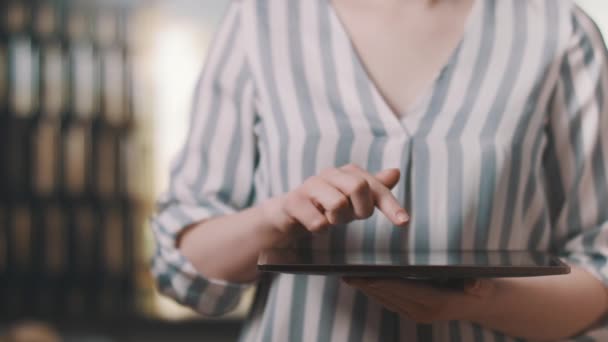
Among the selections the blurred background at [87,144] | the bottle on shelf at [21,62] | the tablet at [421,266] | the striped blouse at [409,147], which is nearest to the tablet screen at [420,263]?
the tablet at [421,266]

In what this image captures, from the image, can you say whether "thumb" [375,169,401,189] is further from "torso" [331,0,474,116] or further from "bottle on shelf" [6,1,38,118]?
"bottle on shelf" [6,1,38,118]

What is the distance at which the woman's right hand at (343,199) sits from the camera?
56 centimetres

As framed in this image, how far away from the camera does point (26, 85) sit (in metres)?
2.52

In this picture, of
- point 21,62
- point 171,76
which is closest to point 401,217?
point 171,76

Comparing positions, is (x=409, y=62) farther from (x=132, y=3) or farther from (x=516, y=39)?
(x=132, y=3)

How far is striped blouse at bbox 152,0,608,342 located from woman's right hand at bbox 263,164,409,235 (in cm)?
14

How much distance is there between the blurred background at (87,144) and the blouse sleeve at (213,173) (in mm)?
1731

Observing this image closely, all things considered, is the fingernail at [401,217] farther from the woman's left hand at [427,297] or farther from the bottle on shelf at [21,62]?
the bottle on shelf at [21,62]

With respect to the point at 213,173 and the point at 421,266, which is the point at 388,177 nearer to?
the point at 421,266

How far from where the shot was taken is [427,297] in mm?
588

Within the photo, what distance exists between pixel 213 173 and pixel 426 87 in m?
0.21

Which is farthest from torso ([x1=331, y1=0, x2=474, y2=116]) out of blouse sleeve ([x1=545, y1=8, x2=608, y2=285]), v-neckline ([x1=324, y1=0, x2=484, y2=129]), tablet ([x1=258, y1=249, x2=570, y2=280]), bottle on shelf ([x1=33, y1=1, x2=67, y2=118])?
bottle on shelf ([x1=33, y1=1, x2=67, y2=118])

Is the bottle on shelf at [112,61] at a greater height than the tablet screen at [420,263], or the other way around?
the tablet screen at [420,263]

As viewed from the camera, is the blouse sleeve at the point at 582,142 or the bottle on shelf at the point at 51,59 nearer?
the blouse sleeve at the point at 582,142
